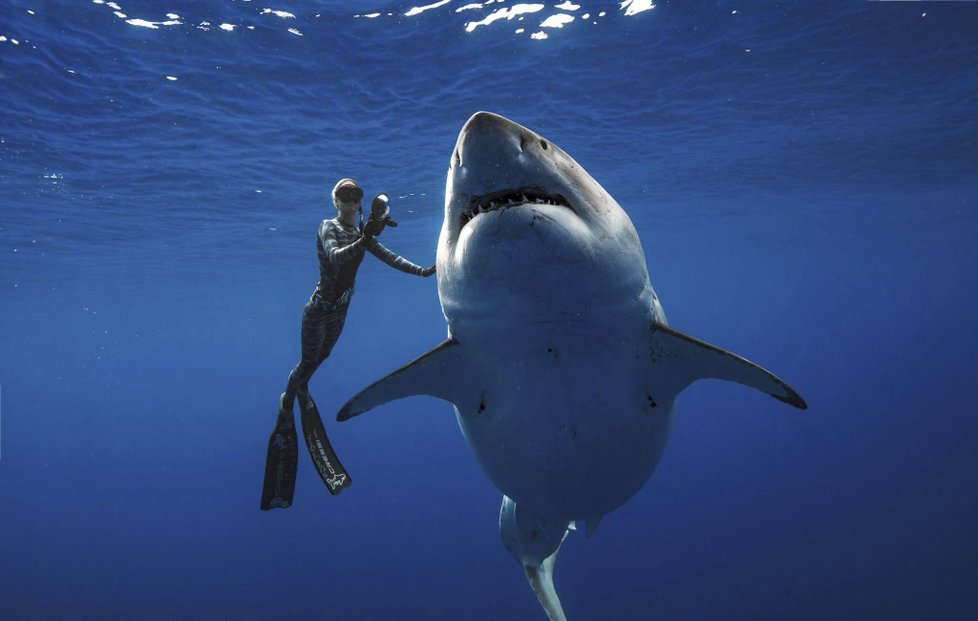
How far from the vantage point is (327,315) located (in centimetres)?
597

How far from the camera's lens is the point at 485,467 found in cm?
383

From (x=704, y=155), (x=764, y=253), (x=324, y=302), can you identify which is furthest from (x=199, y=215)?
(x=764, y=253)

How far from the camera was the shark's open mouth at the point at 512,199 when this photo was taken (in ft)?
7.47

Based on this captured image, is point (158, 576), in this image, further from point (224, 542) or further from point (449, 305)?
point (449, 305)

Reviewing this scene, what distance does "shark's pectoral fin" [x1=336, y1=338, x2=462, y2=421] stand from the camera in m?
3.14

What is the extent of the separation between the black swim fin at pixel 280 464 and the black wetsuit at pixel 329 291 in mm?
409

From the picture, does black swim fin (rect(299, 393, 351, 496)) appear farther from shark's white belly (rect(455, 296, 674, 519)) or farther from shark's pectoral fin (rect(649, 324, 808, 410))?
shark's pectoral fin (rect(649, 324, 808, 410))

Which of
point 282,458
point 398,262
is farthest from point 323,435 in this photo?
point 398,262

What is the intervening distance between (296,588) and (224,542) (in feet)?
26.1

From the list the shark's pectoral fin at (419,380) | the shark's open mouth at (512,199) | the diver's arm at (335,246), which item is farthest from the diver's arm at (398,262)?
the shark's open mouth at (512,199)

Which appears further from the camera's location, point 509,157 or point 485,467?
point 485,467

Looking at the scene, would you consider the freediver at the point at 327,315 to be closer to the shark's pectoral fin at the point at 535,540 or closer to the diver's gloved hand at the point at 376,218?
the diver's gloved hand at the point at 376,218

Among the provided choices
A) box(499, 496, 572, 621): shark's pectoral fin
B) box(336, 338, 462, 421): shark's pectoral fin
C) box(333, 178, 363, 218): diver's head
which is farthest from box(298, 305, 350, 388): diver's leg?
box(499, 496, 572, 621): shark's pectoral fin

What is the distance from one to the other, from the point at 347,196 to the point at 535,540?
13.3ft
